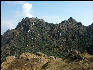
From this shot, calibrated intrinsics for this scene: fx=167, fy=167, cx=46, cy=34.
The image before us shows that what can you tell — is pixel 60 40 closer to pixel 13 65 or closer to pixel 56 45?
pixel 56 45

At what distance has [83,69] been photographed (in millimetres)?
58688

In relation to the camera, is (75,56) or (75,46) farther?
(75,46)

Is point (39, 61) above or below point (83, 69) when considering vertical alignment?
below

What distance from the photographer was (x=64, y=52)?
161250 mm

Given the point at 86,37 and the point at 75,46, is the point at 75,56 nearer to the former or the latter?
the point at 75,46

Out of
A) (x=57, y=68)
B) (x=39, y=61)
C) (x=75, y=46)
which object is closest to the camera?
(x=57, y=68)

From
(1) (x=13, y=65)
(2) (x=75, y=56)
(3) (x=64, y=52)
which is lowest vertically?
(3) (x=64, y=52)

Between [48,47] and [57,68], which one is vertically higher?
[57,68]

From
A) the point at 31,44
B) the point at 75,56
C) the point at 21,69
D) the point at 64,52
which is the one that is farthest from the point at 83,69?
the point at 31,44

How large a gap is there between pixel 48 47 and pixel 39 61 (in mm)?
91301

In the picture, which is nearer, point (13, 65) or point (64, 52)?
point (13, 65)

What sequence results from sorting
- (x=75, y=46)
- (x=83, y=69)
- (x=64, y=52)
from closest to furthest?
1. (x=83, y=69)
2. (x=64, y=52)
3. (x=75, y=46)

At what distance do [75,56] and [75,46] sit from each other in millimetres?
93260

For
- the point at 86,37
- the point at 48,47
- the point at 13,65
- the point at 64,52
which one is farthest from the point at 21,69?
the point at 86,37
